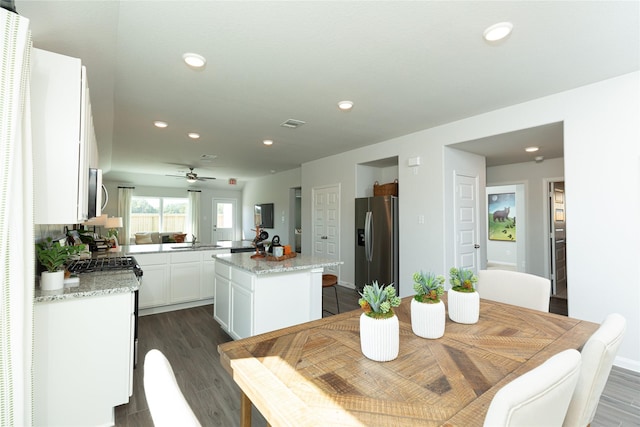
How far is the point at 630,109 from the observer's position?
2.48 meters

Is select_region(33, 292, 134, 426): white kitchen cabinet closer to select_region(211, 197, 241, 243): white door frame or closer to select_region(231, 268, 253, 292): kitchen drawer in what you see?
select_region(231, 268, 253, 292): kitchen drawer

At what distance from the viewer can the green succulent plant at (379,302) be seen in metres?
1.08

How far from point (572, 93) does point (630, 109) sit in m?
0.46

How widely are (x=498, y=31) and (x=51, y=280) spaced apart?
3.18m

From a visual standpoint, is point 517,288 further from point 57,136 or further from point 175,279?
point 175,279

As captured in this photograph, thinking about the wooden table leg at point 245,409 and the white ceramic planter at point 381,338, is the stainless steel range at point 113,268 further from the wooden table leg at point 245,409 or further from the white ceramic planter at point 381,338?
the white ceramic planter at point 381,338

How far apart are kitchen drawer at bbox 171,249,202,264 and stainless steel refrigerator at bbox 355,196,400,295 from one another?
2.54 m

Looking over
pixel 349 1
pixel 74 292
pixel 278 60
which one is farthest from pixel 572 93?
pixel 74 292

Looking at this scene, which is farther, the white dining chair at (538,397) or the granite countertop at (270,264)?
the granite countertop at (270,264)

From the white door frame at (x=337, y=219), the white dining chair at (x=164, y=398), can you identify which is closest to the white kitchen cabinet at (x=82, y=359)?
the white dining chair at (x=164, y=398)

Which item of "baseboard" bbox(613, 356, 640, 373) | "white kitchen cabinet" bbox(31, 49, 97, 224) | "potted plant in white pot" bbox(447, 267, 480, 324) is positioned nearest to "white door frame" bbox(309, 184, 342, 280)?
"baseboard" bbox(613, 356, 640, 373)

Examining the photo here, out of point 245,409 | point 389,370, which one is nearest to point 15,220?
point 245,409

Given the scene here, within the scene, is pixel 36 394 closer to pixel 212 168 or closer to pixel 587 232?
pixel 587 232

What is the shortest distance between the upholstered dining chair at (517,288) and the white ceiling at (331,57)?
5.27 ft
